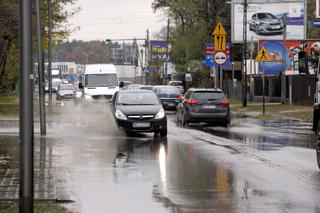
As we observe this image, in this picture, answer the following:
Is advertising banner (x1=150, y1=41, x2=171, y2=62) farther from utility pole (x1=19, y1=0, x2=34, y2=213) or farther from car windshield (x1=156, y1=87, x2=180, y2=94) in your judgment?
utility pole (x1=19, y1=0, x2=34, y2=213)

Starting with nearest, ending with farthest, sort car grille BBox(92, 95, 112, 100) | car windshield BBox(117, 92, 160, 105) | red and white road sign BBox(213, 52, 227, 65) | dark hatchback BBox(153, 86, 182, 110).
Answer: car windshield BBox(117, 92, 160, 105) < red and white road sign BBox(213, 52, 227, 65) < dark hatchback BBox(153, 86, 182, 110) < car grille BBox(92, 95, 112, 100)

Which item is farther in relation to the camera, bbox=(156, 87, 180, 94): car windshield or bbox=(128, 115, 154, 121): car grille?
bbox=(156, 87, 180, 94): car windshield

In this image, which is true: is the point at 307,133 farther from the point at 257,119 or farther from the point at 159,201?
the point at 159,201

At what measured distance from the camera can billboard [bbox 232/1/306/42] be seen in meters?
54.7

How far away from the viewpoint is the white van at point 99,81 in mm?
45375

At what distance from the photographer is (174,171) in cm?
1382

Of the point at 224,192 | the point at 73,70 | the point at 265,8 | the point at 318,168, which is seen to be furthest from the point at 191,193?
the point at 73,70

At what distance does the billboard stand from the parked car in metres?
27.1

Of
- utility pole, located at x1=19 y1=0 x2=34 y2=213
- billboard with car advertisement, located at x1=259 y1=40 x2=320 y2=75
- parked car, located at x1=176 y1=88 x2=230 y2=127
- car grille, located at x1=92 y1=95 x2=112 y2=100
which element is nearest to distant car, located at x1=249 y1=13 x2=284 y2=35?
billboard with car advertisement, located at x1=259 y1=40 x2=320 y2=75

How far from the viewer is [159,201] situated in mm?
10359

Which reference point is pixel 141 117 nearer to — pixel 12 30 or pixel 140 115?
pixel 140 115

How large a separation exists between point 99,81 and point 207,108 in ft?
62.8

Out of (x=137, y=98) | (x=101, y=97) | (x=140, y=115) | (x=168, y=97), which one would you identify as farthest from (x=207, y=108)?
(x=101, y=97)

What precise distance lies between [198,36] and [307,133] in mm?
42317
